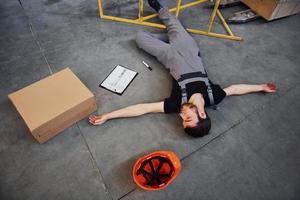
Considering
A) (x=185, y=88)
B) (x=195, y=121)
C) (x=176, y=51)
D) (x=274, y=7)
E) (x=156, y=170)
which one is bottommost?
(x=156, y=170)

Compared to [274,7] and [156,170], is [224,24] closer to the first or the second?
[274,7]

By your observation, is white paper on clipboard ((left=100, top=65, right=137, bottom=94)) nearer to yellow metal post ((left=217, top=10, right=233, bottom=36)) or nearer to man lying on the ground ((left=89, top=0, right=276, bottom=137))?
man lying on the ground ((left=89, top=0, right=276, bottom=137))

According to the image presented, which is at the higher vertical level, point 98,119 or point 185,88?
point 185,88

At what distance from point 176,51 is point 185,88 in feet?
1.59

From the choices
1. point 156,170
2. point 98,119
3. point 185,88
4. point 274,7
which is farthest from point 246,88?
point 98,119

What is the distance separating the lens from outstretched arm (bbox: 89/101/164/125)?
2113 millimetres

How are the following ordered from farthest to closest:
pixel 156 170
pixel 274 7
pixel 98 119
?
1. pixel 274 7
2. pixel 98 119
3. pixel 156 170

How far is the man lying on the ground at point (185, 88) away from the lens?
1.97 meters

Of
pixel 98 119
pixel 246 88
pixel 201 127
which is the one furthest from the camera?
pixel 246 88

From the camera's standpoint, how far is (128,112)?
212 centimetres

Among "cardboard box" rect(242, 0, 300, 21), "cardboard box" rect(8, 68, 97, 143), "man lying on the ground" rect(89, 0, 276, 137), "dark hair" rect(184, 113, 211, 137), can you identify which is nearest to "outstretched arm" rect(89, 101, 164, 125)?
"man lying on the ground" rect(89, 0, 276, 137)

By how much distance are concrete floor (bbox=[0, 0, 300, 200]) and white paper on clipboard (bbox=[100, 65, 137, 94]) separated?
0.08m

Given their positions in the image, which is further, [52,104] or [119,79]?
[119,79]

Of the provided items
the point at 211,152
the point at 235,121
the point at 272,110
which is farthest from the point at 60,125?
the point at 272,110
